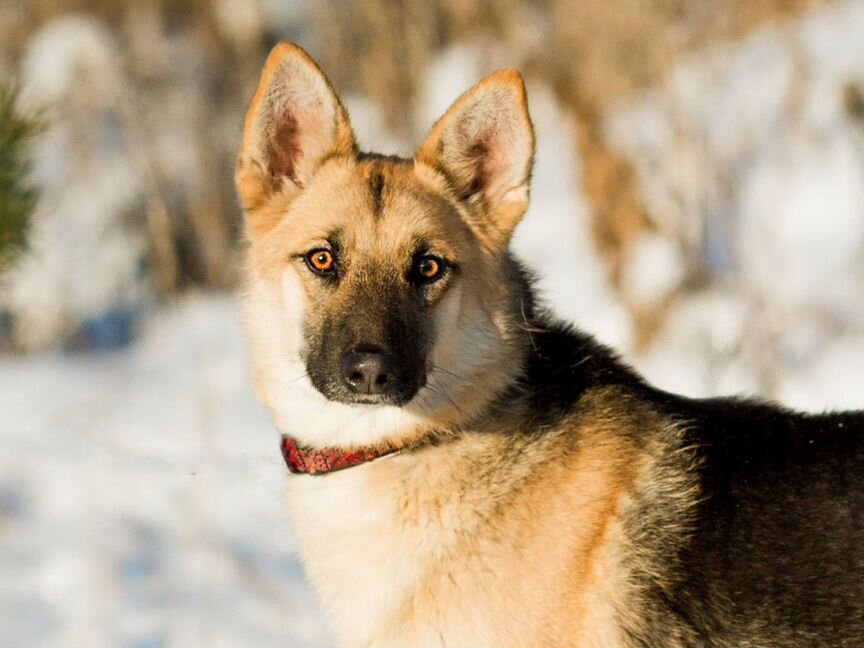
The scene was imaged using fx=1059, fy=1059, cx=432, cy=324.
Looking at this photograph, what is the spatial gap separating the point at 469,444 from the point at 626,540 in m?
0.56

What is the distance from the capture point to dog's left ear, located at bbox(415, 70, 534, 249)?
134 inches

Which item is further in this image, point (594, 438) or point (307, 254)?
point (307, 254)

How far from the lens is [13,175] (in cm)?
348

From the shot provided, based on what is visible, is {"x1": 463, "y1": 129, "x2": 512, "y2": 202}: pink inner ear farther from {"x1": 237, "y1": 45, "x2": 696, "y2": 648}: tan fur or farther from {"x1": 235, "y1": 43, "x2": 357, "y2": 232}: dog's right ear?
{"x1": 235, "y1": 43, "x2": 357, "y2": 232}: dog's right ear

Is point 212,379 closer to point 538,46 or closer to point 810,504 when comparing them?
point 538,46

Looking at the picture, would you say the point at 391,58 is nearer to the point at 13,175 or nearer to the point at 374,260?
the point at 13,175

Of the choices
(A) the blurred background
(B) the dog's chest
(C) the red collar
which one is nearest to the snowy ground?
(A) the blurred background

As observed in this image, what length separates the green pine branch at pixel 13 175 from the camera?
3.41 metres

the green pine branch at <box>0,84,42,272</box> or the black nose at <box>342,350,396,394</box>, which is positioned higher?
the green pine branch at <box>0,84,42,272</box>

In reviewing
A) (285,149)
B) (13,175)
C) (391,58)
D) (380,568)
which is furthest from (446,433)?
(391,58)

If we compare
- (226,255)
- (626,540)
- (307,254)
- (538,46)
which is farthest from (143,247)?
(626,540)

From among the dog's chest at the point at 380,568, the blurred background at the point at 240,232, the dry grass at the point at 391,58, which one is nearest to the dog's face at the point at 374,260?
the dog's chest at the point at 380,568

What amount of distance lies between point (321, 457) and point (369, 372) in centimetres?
43

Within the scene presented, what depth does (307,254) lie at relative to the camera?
3.47 meters
